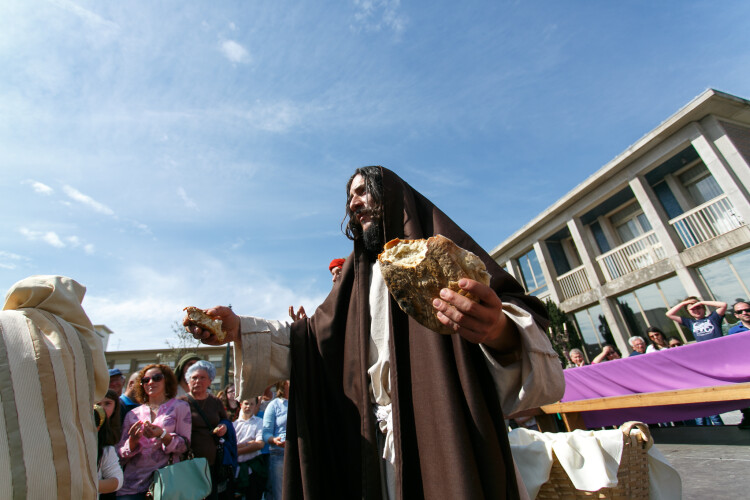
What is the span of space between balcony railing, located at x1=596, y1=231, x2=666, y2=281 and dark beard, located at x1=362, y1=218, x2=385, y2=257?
43.9 ft

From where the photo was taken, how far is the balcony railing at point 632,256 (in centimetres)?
1217

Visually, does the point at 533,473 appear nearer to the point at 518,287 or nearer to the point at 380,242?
the point at 518,287

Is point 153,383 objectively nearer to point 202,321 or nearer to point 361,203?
point 202,321

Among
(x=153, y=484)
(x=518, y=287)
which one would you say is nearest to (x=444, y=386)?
(x=518, y=287)

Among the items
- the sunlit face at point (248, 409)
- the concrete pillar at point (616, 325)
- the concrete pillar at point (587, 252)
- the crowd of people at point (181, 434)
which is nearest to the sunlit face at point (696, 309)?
the crowd of people at point (181, 434)

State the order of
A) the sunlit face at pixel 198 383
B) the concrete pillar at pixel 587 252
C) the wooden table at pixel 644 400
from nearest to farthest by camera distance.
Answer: the wooden table at pixel 644 400, the sunlit face at pixel 198 383, the concrete pillar at pixel 587 252

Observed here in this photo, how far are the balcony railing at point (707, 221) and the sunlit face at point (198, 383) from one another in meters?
13.1

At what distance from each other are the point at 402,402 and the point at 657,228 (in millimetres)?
13466

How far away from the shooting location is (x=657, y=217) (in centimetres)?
1150

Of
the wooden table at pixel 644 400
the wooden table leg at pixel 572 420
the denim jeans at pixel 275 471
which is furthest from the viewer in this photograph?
the denim jeans at pixel 275 471

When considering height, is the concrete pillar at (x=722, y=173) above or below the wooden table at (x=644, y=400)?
above

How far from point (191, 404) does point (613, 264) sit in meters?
14.6

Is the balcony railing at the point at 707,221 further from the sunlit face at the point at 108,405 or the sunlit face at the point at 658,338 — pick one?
the sunlit face at the point at 108,405

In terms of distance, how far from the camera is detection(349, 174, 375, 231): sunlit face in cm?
199
